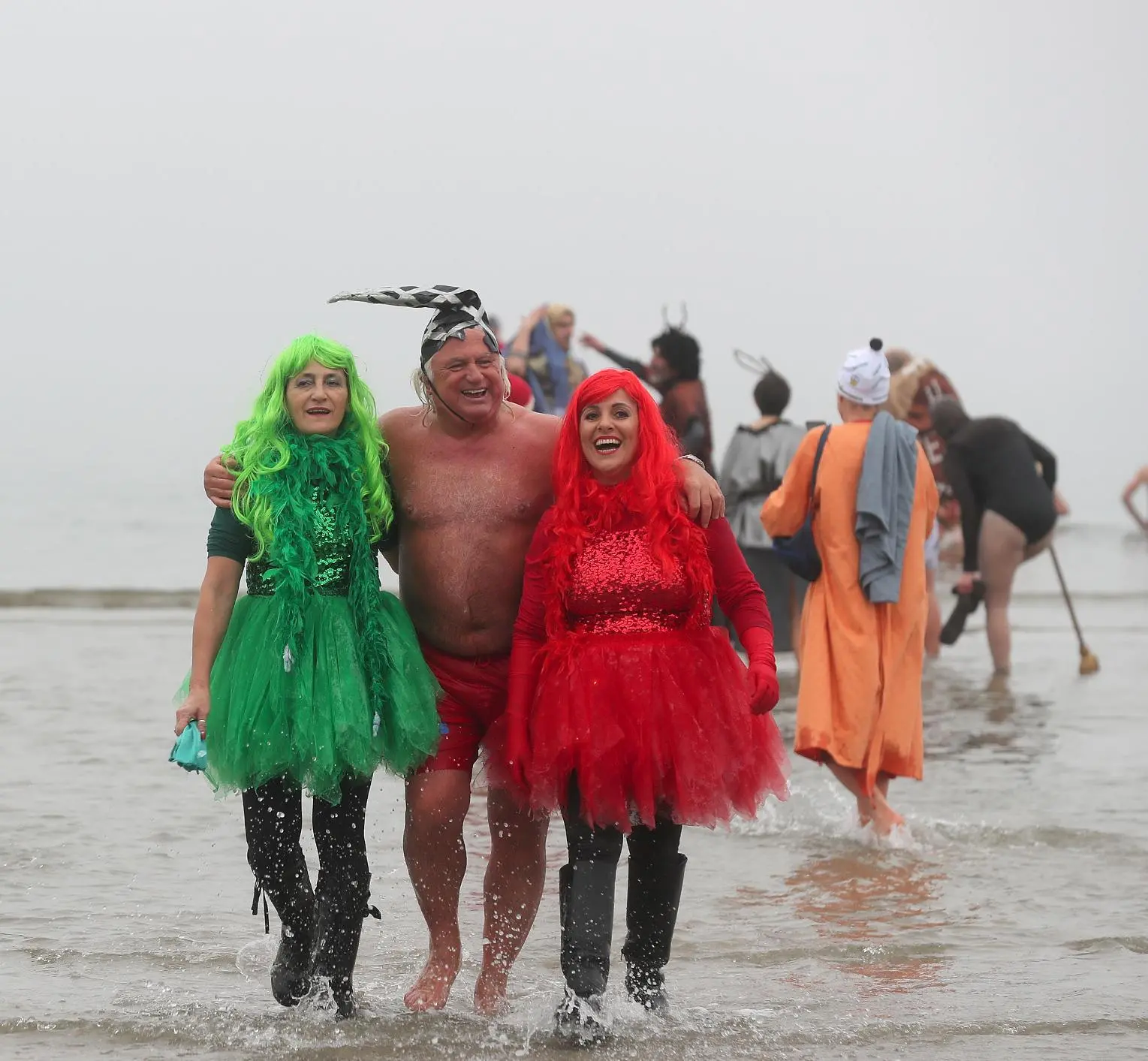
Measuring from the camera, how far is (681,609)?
4.82 metres

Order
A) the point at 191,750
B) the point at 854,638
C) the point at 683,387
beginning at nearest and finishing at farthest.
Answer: the point at 191,750 → the point at 854,638 → the point at 683,387

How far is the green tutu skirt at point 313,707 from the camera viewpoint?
15.0 feet

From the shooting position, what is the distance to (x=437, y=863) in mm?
4887

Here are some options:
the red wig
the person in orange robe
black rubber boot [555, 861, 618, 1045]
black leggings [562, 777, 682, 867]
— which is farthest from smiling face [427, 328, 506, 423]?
the person in orange robe

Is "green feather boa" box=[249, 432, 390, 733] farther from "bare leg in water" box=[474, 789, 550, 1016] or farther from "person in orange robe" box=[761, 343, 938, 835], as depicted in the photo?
"person in orange robe" box=[761, 343, 938, 835]

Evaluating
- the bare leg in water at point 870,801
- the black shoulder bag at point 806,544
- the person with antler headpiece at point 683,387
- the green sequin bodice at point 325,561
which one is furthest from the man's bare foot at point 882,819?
the person with antler headpiece at point 683,387

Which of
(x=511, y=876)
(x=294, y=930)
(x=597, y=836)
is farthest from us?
(x=511, y=876)

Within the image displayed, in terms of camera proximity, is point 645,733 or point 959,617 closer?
point 645,733

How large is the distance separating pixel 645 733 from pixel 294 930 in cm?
105

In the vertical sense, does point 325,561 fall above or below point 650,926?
above

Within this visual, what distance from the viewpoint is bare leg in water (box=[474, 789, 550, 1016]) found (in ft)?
16.4

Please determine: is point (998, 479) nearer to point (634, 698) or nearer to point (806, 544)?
point (806, 544)

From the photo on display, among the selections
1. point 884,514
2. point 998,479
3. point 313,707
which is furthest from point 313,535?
point 998,479

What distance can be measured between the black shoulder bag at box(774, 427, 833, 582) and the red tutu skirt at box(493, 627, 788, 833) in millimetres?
2454
